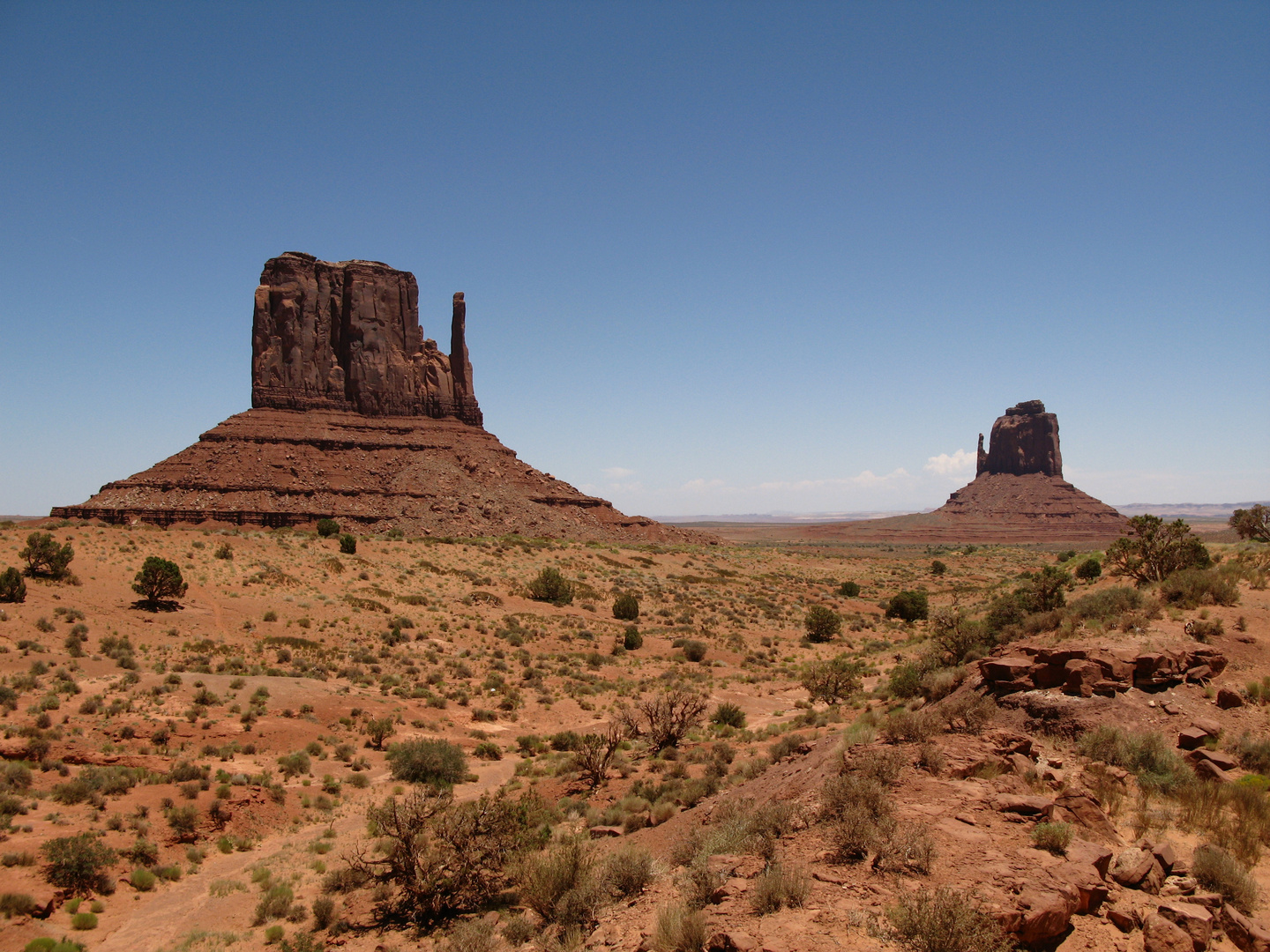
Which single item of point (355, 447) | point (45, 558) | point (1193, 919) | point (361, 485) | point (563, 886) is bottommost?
point (563, 886)

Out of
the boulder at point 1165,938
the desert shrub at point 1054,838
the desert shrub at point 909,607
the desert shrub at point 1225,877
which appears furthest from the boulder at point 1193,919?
the desert shrub at point 909,607

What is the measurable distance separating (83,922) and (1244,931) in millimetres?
13561

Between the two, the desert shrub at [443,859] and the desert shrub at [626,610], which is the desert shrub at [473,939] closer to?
the desert shrub at [443,859]

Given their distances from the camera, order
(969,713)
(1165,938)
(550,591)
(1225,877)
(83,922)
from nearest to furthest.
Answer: (1165,938), (1225,877), (83,922), (969,713), (550,591)

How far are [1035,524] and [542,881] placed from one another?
16885 centimetres

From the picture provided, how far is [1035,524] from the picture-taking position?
152m

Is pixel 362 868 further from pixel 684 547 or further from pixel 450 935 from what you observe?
pixel 684 547

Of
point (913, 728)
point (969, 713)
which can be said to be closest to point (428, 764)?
point (913, 728)

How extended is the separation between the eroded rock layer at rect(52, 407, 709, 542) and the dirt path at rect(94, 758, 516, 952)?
5938 cm

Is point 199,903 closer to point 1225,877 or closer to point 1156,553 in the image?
point 1225,877

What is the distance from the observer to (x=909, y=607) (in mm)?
40375

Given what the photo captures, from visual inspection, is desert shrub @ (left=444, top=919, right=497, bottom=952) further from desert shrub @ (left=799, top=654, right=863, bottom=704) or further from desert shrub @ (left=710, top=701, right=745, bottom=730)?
desert shrub @ (left=799, top=654, right=863, bottom=704)

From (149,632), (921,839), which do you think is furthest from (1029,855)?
(149,632)

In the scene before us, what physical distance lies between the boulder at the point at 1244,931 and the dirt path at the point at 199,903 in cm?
1153
